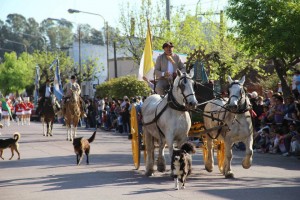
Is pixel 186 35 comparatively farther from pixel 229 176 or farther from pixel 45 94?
pixel 229 176

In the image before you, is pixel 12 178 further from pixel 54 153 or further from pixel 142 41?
pixel 142 41

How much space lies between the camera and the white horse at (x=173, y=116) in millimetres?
13414

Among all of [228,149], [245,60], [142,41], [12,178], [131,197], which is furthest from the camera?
[142,41]

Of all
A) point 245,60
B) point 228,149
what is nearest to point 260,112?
point 228,149

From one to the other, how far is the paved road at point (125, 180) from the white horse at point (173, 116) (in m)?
0.78

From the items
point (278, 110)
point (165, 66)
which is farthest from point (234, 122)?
point (278, 110)

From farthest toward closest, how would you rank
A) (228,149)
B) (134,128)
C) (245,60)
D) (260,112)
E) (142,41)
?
(142,41) → (245,60) → (260,112) → (134,128) → (228,149)

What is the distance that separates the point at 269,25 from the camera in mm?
22734

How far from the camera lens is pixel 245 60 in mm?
43438

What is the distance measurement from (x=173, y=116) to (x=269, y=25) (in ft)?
32.9

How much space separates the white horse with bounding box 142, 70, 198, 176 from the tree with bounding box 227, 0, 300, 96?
8.57 metres

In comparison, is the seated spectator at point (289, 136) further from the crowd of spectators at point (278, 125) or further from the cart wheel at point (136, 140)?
the cart wheel at point (136, 140)

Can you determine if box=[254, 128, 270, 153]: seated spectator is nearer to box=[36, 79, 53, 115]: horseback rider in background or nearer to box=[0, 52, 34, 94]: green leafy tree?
box=[36, 79, 53, 115]: horseback rider in background

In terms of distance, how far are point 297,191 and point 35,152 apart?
11902 millimetres
